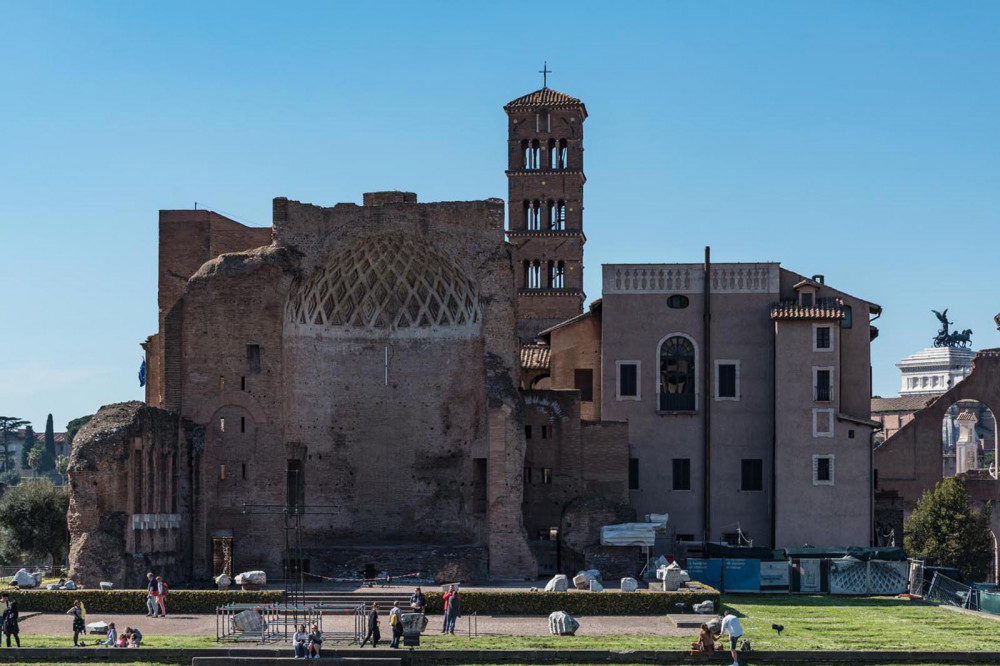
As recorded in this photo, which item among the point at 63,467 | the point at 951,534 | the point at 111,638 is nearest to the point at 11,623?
the point at 111,638

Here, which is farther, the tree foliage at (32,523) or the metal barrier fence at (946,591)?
the tree foliage at (32,523)

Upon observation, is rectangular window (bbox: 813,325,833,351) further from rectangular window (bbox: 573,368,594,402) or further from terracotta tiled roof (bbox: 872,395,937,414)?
terracotta tiled roof (bbox: 872,395,937,414)

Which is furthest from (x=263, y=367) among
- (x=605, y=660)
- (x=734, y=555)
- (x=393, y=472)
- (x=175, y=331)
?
(x=605, y=660)

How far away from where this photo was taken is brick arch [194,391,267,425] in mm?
50125

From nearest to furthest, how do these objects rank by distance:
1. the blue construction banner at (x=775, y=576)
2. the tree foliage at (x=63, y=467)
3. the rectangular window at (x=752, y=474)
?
1. the tree foliage at (x=63, y=467)
2. the blue construction banner at (x=775, y=576)
3. the rectangular window at (x=752, y=474)

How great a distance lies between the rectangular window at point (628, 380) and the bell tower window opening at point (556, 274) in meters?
21.1

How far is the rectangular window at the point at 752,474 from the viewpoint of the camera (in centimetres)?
5550

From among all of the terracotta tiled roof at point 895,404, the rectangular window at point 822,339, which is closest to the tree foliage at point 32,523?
the rectangular window at point 822,339

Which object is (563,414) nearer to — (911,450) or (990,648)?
(911,450)

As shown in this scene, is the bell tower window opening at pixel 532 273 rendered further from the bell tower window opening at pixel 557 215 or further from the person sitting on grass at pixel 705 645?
the person sitting on grass at pixel 705 645

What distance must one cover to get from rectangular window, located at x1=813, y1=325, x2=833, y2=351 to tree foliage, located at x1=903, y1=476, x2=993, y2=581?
287 inches

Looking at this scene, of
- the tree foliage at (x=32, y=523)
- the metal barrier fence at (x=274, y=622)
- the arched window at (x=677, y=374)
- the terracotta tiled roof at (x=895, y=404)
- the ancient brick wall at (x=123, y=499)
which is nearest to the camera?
the metal barrier fence at (x=274, y=622)

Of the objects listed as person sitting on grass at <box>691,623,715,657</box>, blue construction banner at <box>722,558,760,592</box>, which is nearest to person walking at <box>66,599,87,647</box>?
person sitting on grass at <box>691,623,715,657</box>

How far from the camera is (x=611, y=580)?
50000 millimetres
